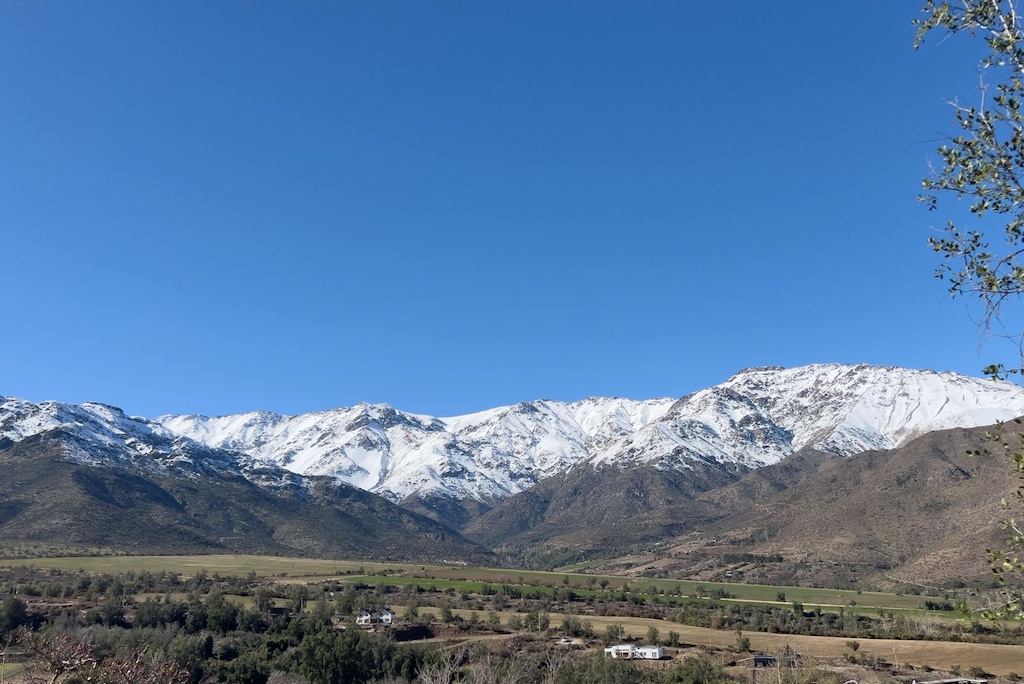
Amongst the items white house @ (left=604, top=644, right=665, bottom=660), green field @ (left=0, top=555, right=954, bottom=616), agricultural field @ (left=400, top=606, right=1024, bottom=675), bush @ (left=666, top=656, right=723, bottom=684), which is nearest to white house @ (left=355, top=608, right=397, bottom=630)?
agricultural field @ (left=400, top=606, right=1024, bottom=675)

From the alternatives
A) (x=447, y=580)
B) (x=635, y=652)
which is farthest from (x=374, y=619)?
(x=447, y=580)

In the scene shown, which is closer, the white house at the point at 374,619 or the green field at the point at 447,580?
the white house at the point at 374,619

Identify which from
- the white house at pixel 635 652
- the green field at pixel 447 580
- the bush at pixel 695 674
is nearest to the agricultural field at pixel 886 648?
the white house at pixel 635 652

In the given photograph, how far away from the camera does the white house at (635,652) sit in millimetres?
81688

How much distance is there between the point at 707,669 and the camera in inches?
2522

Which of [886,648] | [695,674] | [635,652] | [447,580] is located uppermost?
[695,674]

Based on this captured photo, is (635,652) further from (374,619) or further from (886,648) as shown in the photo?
(374,619)

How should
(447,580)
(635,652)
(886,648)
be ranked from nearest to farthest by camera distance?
(635,652) → (886,648) → (447,580)

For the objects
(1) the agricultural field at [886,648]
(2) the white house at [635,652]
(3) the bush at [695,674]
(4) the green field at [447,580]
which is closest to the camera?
(3) the bush at [695,674]

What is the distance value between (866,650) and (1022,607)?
279 feet

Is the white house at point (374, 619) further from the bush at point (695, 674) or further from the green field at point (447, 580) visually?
the green field at point (447, 580)

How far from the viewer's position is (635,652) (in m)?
82.8

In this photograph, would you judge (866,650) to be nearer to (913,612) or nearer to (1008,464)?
(913,612)

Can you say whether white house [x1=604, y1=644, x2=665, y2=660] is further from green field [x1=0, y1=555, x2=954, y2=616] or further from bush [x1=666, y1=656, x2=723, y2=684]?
green field [x1=0, y1=555, x2=954, y2=616]
